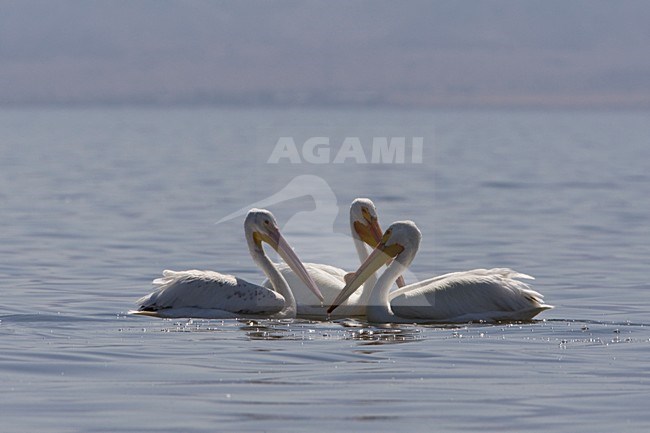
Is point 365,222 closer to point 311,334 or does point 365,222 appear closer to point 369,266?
point 369,266

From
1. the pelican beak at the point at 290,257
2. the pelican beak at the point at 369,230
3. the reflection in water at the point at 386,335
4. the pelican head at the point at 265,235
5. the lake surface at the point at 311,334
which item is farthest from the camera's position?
the pelican beak at the point at 369,230

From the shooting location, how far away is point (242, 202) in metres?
26.9

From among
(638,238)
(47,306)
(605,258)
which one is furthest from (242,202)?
(47,306)

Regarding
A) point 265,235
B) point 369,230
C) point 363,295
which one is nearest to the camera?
point 363,295

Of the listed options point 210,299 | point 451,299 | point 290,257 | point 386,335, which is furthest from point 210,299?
point 451,299

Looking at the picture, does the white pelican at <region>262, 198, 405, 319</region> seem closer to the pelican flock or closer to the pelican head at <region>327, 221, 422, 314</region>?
the pelican flock

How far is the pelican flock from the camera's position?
1109 cm

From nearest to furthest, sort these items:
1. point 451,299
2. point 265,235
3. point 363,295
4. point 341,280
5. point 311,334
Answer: point 311,334 → point 451,299 → point 363,295 → point 265,235 → point 341,280

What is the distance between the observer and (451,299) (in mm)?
11031

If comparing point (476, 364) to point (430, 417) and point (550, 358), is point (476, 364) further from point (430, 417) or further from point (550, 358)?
point (430, 417)

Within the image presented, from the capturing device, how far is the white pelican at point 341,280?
11703 millimetres

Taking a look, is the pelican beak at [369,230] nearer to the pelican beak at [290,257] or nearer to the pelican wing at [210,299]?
the pelican beak at [290,257]

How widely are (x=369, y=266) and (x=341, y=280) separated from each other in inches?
27.9

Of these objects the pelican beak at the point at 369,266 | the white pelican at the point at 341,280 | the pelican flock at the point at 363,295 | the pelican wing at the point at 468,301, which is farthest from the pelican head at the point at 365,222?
the pelican wing at the point at 468,301
